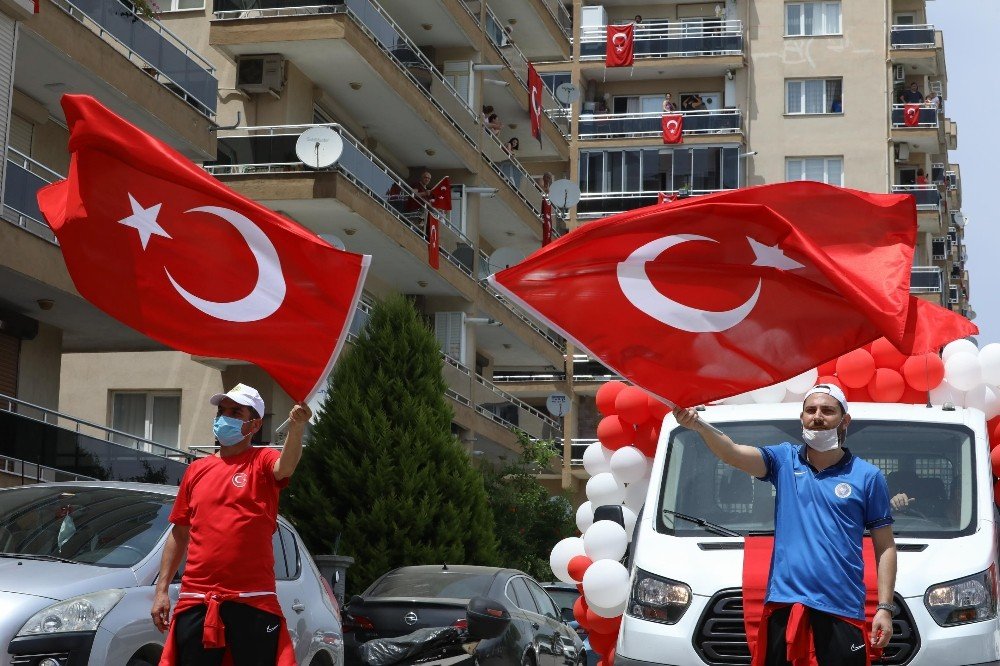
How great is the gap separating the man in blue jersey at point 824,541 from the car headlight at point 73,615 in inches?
139

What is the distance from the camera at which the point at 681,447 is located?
10578 millimetres

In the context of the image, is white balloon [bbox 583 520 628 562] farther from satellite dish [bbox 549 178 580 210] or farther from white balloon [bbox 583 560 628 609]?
satellite dish [bbox 549 178 580 210]

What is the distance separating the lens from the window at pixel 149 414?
34406mm

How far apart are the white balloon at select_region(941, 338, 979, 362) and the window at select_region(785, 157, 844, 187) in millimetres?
51647

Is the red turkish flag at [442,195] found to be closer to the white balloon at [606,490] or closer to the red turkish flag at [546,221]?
the red turkish flag at [546,221]

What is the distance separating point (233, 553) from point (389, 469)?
17382 mm

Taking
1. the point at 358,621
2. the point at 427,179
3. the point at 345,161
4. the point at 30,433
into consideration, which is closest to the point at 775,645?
the point at 358,621

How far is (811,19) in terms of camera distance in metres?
64.4

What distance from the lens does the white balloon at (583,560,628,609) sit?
1138 centimetres

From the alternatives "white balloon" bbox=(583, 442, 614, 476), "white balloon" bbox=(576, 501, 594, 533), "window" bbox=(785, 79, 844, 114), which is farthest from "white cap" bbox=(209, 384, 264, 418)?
"window" bbox=(785, 79, 844, 114)

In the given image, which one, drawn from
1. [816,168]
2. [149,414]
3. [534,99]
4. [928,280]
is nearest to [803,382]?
[149,414]

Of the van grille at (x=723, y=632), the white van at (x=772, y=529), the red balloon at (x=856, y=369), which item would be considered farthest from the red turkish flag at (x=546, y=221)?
the van grille at (x=723, y=632)

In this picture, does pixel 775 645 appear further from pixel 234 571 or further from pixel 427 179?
pixel 427 179

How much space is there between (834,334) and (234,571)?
3.53 metres
